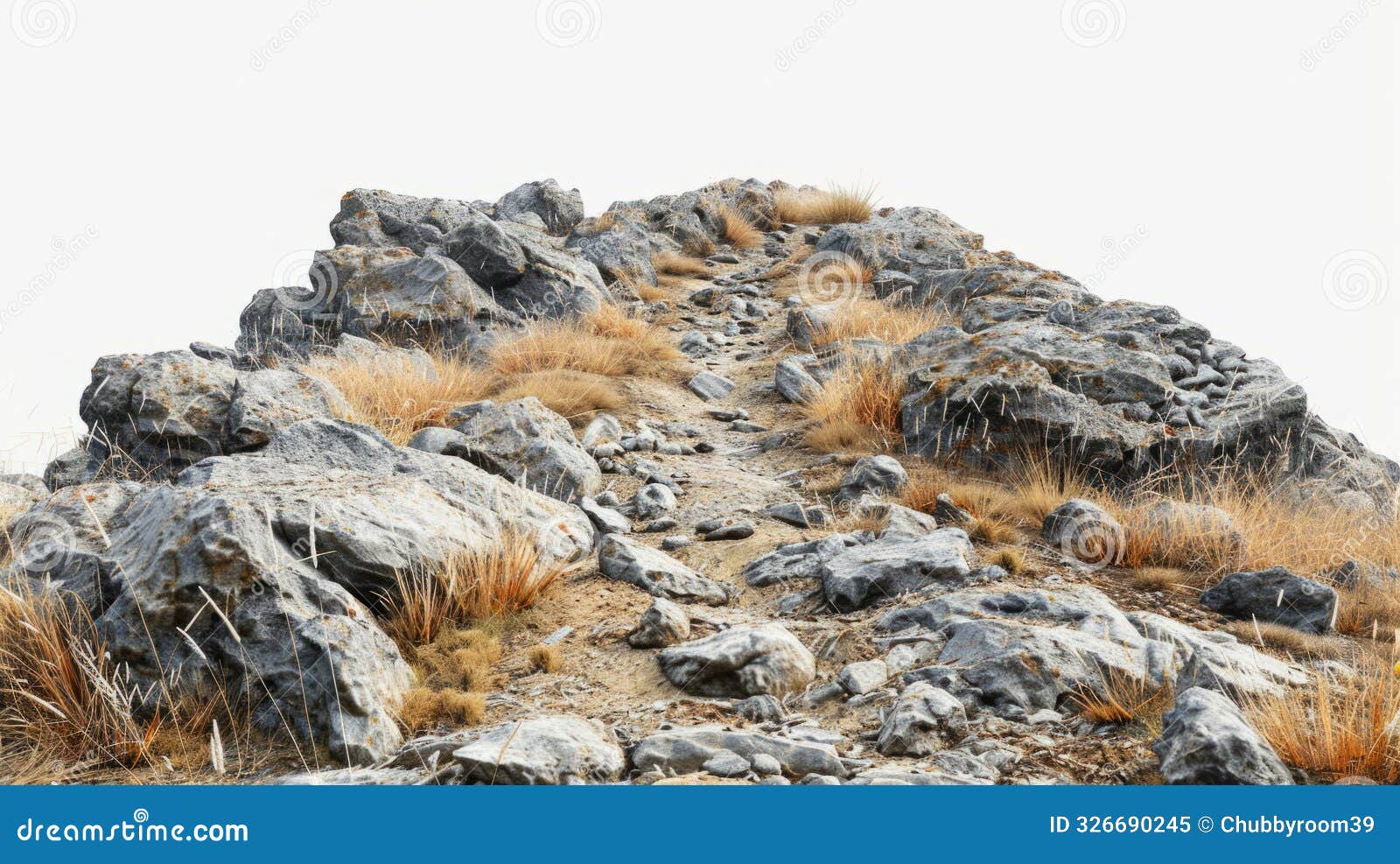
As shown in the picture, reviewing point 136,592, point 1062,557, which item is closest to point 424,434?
point 136,592

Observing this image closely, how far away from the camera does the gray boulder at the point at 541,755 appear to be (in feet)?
11.8

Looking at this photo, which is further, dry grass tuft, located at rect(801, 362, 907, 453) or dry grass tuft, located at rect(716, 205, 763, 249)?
dry grass tuft, located at rect(716, 205, 763, 249)

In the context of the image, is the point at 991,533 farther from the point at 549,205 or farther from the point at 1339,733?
the point at 549,205

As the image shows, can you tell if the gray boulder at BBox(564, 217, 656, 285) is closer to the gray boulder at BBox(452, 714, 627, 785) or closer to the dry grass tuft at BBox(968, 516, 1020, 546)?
the dry grass tuft at BBox(968, 516, 1020, 546)

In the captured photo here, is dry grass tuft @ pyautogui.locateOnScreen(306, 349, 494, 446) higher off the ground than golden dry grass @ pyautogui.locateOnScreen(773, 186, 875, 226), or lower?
lower

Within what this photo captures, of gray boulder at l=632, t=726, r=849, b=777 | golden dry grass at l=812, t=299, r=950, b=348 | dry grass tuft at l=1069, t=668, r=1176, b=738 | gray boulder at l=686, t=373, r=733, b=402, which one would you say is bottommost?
gray boulder at l=632, t=726, r=849, b=777

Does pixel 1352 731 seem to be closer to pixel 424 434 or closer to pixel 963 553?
pixel 963 553

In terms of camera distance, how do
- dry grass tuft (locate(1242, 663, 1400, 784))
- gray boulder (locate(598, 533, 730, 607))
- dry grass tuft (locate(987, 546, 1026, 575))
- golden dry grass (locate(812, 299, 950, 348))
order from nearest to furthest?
dry grass tuft (locate(1242, 663, 1400, 784)) → gray boulder (locate(598, 533, 730, 607)) → dry grass tuft (locate(987, 546, 1026, 575)) → golden dry grass (locate(812, 299, 950, 348))

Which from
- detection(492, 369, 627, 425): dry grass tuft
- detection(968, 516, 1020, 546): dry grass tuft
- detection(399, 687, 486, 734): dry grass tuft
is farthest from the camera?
detection(492, 369, 627, 425): dry grass tuft

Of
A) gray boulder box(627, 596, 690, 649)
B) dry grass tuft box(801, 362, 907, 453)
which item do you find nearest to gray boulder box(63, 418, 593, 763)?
gray boulder box(627, 596, 690, 649)

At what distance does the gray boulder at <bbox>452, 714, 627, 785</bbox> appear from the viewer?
3600 millimetres

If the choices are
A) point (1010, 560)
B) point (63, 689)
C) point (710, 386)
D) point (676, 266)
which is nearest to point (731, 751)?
point (1010, 560)

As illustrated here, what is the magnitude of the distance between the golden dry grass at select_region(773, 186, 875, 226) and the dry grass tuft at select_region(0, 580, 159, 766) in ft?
62.6

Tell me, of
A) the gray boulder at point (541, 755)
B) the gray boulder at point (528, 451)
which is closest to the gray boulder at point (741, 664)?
the gray boulder at point (541, 755)
